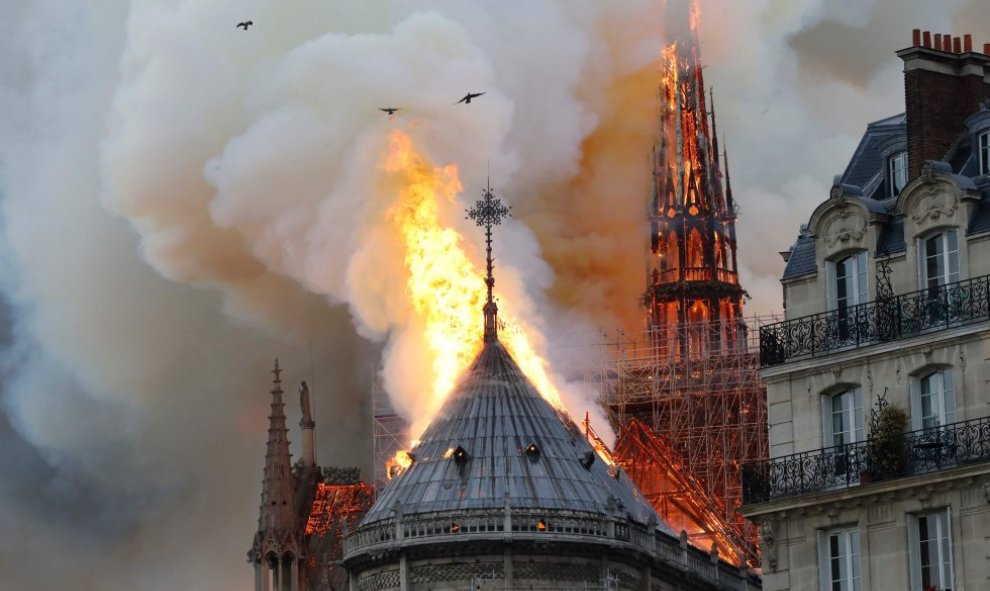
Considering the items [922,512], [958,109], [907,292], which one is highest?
[958,109]

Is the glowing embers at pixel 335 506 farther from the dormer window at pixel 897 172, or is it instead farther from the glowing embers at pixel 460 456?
the dormer window at pixel 897 172

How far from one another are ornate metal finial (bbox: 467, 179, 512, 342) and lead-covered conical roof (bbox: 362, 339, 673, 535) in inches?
57.0

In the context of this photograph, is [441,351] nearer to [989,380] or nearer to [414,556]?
[414,556]

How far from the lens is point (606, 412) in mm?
129375

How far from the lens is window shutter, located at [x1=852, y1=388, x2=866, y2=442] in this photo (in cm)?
7406

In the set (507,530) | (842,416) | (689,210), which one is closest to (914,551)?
(842,416)

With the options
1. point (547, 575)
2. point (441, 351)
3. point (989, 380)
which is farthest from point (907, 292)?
point (441, 351)

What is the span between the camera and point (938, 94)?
77438 millimetres

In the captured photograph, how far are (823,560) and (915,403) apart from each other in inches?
152

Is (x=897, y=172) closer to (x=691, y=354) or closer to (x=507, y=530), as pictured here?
(x=507, y=530)

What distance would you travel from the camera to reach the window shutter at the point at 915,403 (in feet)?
239

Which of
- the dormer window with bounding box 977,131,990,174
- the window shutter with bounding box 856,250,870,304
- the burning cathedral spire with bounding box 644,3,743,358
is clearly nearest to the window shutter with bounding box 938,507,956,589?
the window shutter with bounding box 856,250,870,304

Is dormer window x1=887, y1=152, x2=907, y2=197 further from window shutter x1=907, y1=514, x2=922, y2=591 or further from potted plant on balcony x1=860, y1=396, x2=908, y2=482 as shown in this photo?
window shutter x1=907, y1=514, x2=922, y2=591

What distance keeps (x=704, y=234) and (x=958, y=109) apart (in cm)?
6567
